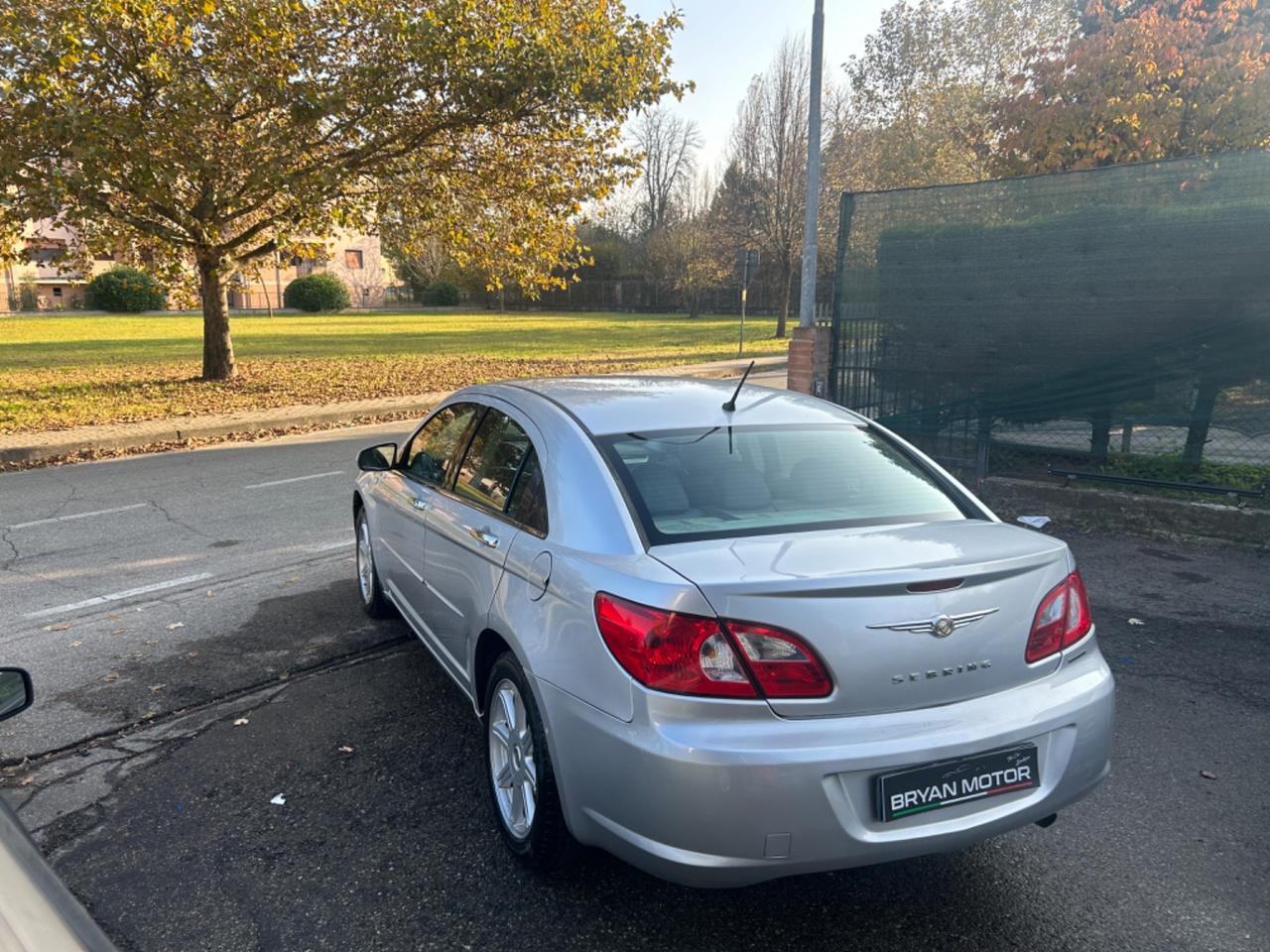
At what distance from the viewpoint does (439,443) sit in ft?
14.3

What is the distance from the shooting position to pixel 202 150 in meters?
12.6

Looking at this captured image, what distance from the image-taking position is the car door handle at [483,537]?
327 cm

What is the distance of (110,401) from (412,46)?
7.34 m

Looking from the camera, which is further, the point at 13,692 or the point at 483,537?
the point at 483,537

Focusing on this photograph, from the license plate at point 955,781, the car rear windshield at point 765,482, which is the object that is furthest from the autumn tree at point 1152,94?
the license plate at point 955,781

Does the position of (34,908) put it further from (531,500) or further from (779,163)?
(779,163)

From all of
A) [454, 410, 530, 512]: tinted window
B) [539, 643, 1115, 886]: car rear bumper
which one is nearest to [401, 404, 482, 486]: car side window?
[454, 410, 530, 512]: tinted window

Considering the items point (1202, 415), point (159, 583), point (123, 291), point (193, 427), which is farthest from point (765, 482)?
point (123, 291)

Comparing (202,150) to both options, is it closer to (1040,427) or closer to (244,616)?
(244,616)

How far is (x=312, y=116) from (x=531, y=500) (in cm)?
1130

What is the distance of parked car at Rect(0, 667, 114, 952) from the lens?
121 cm

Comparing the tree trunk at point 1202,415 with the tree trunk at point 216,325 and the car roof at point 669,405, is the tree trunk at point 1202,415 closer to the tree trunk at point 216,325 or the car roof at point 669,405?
the car roof at point 669,405

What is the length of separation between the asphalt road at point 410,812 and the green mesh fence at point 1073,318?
2169 mm

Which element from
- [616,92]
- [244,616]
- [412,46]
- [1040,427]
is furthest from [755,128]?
[244,616]
